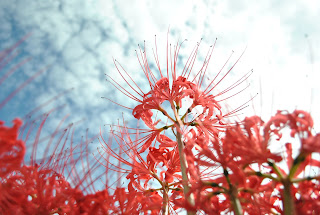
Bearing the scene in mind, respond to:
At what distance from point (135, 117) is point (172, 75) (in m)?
0.61

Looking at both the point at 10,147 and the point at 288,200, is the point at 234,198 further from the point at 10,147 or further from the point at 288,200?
the point at 10,147

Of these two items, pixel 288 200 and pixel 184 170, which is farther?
pixel 184 170

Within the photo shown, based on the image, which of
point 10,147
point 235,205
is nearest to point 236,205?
point 235,205

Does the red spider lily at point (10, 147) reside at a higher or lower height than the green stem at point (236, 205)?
higher

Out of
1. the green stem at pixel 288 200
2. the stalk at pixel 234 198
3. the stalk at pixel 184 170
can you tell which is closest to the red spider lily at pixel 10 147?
the stalk at pixel 184 170

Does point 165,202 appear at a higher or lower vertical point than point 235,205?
higher

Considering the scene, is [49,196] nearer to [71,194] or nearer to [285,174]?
[71,194]

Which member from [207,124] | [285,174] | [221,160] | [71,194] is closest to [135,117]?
[207,124]

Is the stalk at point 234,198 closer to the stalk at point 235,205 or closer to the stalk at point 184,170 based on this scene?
the stalk at point 235,205

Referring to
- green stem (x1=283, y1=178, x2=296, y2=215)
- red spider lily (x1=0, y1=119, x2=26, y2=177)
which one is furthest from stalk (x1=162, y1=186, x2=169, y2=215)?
red spider lily (x1=0, y1=119, x2=26, y2=177)

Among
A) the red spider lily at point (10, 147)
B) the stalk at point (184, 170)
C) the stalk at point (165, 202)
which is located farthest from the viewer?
the stalk at point (165, 202)

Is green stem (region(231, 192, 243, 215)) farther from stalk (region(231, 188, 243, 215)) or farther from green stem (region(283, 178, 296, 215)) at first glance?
green stem (region(283, 178, 296, 215))

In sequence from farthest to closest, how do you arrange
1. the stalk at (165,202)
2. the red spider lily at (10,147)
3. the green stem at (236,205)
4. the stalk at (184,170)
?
the stalk at (165,202), the stalk at (184,170), the green stem at (236,205), the red spider lily at (10,147)

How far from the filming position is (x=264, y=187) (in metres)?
1.96
